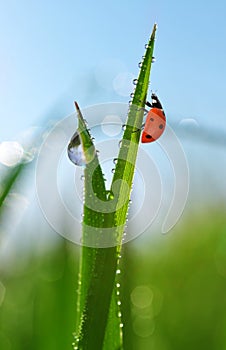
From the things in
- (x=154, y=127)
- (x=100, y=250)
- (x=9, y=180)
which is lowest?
(x=100, y=250)

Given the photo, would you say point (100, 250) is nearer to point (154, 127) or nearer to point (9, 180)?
point (9, 180)

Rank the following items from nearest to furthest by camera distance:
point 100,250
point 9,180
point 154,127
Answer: point 100,250, point 9,180, point 154,127

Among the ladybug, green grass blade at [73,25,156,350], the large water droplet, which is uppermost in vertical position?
the ladybug

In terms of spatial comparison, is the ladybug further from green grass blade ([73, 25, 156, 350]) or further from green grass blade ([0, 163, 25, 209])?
green grass blade ([73, 25, 156, 350])

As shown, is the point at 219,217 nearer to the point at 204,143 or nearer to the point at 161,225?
the point at 161,225

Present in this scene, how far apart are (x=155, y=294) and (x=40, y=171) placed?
0.30 m

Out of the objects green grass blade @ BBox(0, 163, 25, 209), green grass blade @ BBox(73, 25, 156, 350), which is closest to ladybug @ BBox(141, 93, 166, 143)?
green grass blade @ BBox(0, 163, 25, 209)

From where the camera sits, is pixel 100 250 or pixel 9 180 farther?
pixel 9 180

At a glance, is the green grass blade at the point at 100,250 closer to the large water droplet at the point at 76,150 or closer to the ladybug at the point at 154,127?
the large water droplet at the point at 76,150

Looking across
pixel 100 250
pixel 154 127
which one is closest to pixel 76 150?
pixel 100 250

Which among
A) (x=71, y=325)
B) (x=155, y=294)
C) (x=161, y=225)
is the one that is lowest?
(x=71, y=325)

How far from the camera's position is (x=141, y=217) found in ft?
2.68

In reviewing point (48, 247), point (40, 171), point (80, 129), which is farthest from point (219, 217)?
point (80, 129)

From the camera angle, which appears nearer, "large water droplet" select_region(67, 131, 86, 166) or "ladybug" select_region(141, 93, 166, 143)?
"large water droplet" select_region(67, 131, 86, 166)
